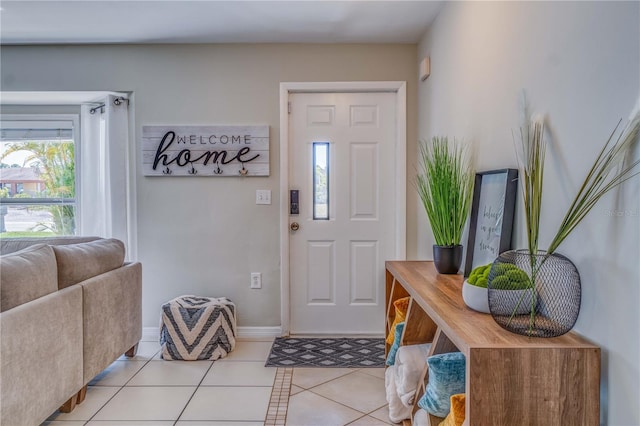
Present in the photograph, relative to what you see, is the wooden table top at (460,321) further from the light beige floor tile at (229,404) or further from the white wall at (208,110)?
the white wall at (208,110)

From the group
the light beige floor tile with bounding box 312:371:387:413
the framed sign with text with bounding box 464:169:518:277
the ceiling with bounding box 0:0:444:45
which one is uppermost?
the ceiling with bounding box 0:0:444:45

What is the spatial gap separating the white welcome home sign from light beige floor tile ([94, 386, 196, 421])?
5.05 ft

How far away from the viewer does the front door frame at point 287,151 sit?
302 cm

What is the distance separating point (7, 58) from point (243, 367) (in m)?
2.97

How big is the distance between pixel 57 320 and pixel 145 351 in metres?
1.14

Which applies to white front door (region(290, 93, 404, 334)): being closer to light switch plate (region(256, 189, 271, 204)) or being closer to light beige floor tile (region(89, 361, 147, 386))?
light switch plate (region(256, 189, 271, 204))

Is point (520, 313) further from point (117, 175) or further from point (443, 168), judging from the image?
point (117, 175)

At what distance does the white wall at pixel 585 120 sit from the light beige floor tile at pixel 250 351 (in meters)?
1.90

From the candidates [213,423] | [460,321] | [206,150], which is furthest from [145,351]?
[460,321]

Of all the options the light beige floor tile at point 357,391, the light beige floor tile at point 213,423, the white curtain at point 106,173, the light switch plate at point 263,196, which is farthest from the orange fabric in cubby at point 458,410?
the white curtain at point 106,173

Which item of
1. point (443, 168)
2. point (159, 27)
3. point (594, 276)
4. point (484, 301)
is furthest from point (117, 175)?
point (594, 276)

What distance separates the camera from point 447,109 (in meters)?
2.32

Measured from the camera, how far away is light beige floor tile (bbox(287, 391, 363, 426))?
189 cm

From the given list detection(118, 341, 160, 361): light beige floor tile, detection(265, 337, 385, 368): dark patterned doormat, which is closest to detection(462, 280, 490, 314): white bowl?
detection(265, 337, 385, 368): dark patterned doormat
